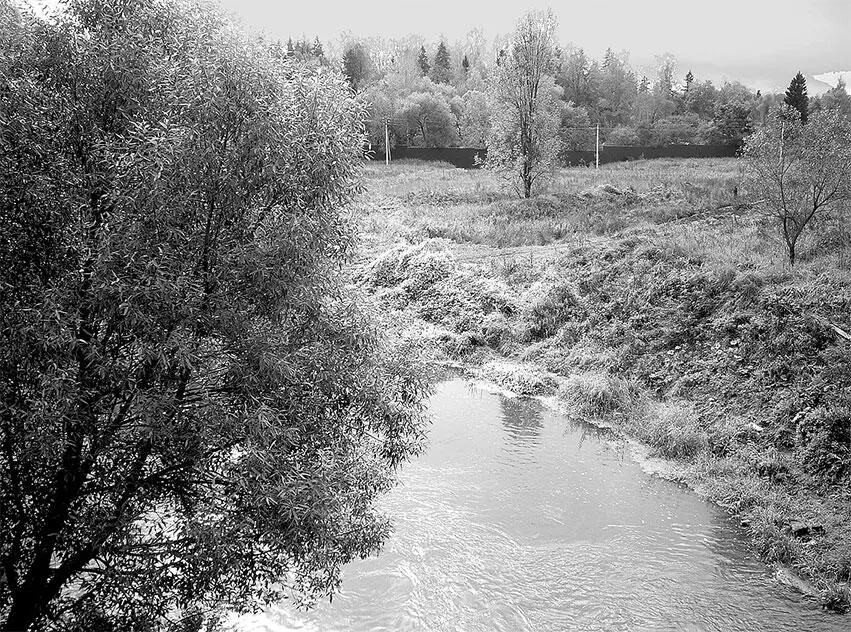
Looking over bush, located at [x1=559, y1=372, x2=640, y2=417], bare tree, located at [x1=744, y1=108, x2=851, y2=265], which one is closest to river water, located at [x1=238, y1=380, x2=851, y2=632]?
bush, located at [x1=559, y1=372, x2=640, y2=417]

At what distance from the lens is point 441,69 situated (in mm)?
122375

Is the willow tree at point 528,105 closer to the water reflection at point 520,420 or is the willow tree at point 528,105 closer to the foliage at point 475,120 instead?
the water reflection at point 520,420

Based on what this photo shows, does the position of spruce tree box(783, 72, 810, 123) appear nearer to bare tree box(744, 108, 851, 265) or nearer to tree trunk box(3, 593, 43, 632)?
bare tree box(744, 108, 851, 265)

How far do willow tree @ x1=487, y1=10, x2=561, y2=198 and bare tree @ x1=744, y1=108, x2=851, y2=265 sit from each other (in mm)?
19402

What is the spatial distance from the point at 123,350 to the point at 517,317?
18895 millimetres

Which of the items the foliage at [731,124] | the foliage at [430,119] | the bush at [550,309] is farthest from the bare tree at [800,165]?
the foliage at [430,119]

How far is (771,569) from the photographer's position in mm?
12102

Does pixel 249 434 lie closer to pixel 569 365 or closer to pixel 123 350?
pixel 123 350

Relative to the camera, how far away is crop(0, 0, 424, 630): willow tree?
766cm

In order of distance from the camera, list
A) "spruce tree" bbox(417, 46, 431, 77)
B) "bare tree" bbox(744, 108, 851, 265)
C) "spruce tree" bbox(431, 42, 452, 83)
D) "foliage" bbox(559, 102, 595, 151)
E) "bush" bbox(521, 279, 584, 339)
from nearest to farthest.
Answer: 1. "bare tree" bbox(744, 108, 851, 265)
2. "bush" bbox(521, 279, 584, 339)
3. "foliage" bbox(559, 102, 595, 151)
4. "spruce tree" bbox(431, 42, 452, 83)
5. "spruce tree" bbox(417, 46, 431, 77)

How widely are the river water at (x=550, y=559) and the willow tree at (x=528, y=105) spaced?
90.6 feet

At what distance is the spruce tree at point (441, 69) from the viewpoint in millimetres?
120688

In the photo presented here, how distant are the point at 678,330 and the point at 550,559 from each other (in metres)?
11.0

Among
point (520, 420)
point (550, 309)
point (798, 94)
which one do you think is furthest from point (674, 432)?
point (798, 94)
